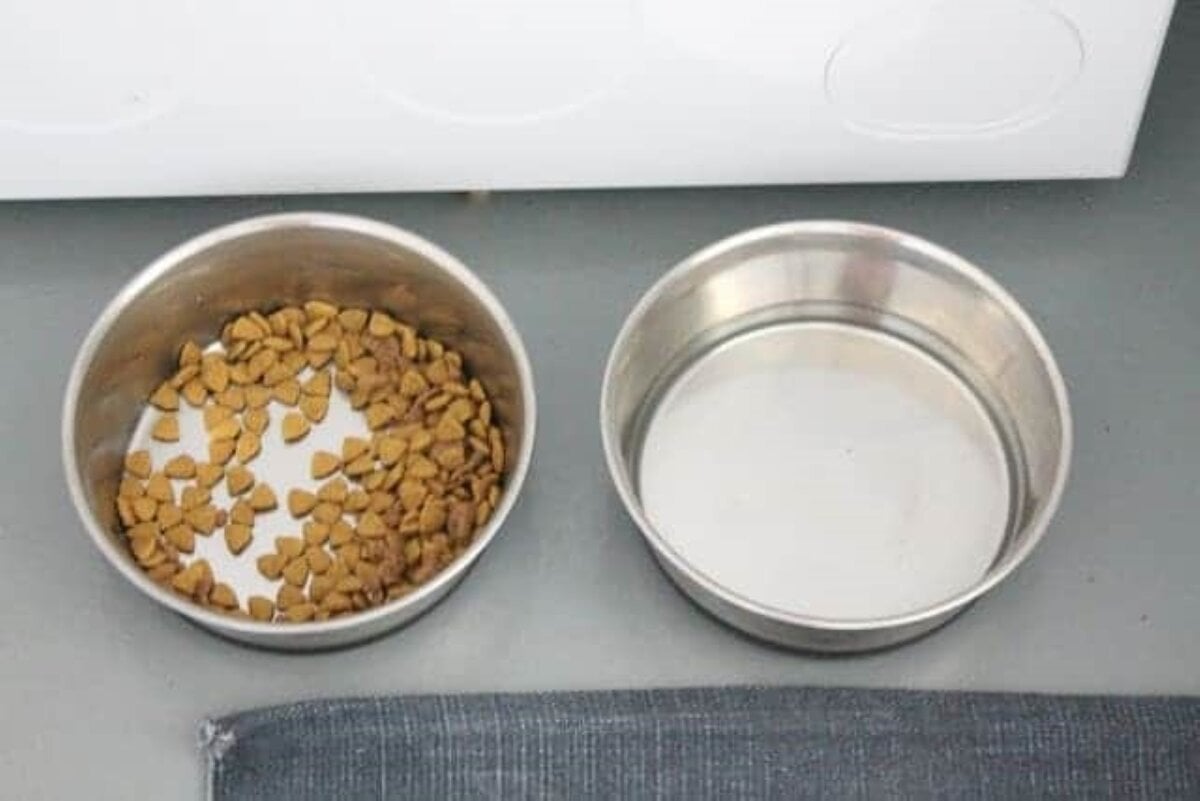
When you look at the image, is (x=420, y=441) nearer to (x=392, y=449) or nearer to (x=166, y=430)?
(x=392, y=449)

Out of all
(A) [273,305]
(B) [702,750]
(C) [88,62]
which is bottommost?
(B) [702,750]

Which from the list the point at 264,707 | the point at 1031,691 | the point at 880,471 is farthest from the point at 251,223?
the point at 1031,691

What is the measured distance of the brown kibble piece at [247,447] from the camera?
1.09m

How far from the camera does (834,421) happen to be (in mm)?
1099

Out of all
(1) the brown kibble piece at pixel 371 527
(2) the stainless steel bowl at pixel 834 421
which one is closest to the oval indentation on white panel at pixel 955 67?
(2) the stainless steel bowl at pixel 834 421

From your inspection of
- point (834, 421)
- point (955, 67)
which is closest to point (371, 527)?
point (834, 421)

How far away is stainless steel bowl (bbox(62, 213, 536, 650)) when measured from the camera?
1.00 meters

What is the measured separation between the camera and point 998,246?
1.15m

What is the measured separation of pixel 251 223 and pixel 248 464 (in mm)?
131

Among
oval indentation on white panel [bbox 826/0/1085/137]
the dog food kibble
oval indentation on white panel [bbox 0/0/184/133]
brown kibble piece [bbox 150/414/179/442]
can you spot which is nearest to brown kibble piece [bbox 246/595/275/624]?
the dog food kibble

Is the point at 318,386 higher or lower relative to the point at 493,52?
lower

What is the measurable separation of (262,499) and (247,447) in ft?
0.10

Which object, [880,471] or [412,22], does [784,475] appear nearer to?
[880,471]

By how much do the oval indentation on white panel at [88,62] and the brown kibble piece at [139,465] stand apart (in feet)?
0.57
